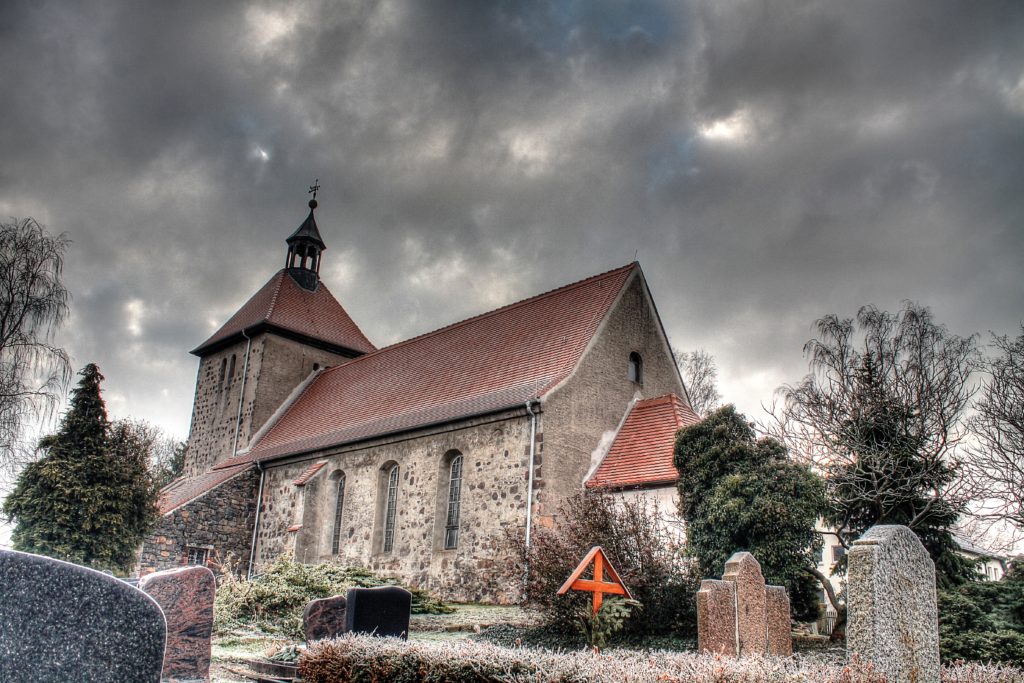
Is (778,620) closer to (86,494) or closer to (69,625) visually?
(69,625)

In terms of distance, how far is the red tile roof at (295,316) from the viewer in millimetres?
26344

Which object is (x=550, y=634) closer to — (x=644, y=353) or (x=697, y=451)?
(x=697, y=451)

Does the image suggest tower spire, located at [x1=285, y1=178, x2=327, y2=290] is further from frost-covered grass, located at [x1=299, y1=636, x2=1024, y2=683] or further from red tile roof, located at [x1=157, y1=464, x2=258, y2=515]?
frost-covered grass, located at [x1=299, y1=636, x2=1024, y2=683]

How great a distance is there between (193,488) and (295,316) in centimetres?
674

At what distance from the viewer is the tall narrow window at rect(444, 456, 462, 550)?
16.5 metres

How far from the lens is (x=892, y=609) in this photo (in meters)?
5.71

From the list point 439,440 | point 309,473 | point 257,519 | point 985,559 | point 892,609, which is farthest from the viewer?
point 257,519

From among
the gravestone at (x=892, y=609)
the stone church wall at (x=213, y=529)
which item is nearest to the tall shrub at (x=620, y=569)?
the gravestone at (x=892, y=609)

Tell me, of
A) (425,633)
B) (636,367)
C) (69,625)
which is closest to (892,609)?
(69,625)

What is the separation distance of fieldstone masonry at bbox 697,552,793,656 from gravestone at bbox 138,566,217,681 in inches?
195

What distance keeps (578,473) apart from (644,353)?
398cm

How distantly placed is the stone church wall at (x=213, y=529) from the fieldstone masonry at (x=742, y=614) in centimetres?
1472

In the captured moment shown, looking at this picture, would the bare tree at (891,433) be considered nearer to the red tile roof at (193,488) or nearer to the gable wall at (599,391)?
the gable wall at (599,391)

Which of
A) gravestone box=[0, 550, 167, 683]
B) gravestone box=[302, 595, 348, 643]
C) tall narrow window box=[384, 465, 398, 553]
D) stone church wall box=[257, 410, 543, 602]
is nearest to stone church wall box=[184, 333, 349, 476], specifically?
stone church wall box=[257, 410, 543, 602]
